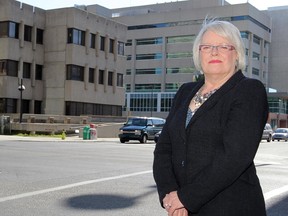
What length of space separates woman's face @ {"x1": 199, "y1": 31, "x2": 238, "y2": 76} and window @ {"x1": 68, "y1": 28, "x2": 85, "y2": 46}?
172ft

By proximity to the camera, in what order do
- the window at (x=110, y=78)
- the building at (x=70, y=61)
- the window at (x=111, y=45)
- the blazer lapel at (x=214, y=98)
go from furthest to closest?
the window at (x=110, y=78) → the window at (x=111, y=45) → the building at (x=70, y=61) → the blazer lapel at (x=214, y=98)

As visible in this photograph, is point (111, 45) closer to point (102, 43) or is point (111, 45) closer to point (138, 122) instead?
point (102, 43)

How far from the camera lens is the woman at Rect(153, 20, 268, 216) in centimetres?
259

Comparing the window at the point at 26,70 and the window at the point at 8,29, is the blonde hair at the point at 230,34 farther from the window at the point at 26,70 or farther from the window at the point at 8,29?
the window at the point at 26,70

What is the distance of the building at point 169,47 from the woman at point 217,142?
85408mm

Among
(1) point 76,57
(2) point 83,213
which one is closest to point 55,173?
(2) point 83,213

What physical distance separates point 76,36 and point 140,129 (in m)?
27.0

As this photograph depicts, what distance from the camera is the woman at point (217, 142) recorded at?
2.59m

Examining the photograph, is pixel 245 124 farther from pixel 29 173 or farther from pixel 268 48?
pixel 268 48

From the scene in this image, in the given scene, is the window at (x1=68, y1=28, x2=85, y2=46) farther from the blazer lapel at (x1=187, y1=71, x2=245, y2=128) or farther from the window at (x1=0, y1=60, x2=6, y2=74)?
the blazer lapel at (x1=187, y1=71, x2=245, y2=128)

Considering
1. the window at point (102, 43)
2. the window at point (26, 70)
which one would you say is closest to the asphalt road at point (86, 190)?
the window at point (26, 70)

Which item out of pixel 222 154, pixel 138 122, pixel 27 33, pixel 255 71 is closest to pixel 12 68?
pixel 27 33

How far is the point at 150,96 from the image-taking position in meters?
92.8

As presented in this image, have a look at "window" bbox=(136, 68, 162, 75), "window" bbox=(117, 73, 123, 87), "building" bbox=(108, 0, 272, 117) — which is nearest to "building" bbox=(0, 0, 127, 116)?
"window" bbox=(117, 73, 123, 87)
